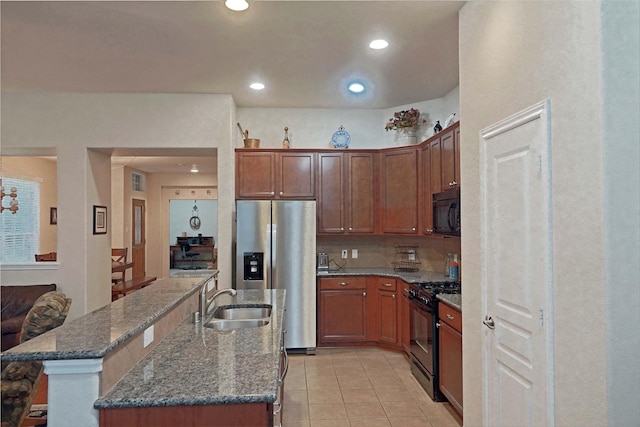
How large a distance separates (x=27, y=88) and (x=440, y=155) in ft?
14.7

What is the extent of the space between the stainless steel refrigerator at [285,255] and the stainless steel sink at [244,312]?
170cm

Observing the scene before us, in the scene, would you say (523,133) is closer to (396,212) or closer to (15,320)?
(396,212)

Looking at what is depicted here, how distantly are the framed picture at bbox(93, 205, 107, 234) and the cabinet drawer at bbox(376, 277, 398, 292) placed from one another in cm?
340

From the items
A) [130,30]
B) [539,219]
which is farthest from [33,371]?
[539,219]

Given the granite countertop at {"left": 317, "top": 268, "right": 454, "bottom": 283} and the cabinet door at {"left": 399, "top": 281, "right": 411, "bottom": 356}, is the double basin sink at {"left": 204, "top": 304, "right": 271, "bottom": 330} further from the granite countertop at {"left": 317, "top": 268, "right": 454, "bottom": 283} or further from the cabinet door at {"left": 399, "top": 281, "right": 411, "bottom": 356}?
the cabinet door at {"left": 399, "top": 281, "right": 411, "bottom": 356}

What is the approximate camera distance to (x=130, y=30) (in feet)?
10.2

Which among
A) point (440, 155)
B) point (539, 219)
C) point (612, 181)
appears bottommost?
point (539, 219)

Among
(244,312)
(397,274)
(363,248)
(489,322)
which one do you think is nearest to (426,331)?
(397,274)

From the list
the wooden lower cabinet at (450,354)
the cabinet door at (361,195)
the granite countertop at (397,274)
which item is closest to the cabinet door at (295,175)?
the cabinet door at (361,195)

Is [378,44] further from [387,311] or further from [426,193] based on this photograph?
[387,311]

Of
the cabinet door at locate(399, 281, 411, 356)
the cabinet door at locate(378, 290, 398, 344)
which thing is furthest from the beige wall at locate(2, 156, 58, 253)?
the cabinet door at locate(399, 281, 411, 356)

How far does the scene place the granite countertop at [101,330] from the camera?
1362 millimetres

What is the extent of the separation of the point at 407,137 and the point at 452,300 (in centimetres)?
235

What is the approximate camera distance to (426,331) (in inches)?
140
